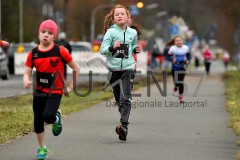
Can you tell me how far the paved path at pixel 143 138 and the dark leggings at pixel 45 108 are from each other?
1.43 ft

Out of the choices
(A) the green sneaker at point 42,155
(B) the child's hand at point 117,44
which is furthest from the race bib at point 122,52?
(A) the green sneaker at point 42,155

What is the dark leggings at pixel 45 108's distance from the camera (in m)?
9.16

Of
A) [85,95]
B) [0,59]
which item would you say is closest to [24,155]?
[85,95]

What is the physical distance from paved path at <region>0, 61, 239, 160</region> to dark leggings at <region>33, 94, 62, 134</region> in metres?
0.44

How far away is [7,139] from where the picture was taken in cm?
1097

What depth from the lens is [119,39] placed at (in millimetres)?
11500

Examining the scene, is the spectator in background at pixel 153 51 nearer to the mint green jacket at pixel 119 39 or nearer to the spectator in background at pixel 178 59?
the spectator in background at pixel 178 59

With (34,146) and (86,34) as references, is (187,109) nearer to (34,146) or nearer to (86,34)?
(34,146)

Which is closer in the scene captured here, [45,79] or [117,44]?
[45,79]

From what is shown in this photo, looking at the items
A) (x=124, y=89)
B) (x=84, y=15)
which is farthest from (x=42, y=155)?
(x=84, y=15)

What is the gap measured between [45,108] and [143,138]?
8.90ft

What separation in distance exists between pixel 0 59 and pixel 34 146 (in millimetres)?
23230

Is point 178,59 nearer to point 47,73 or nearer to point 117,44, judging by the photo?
point 117,44

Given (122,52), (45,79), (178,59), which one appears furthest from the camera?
(178,59)
